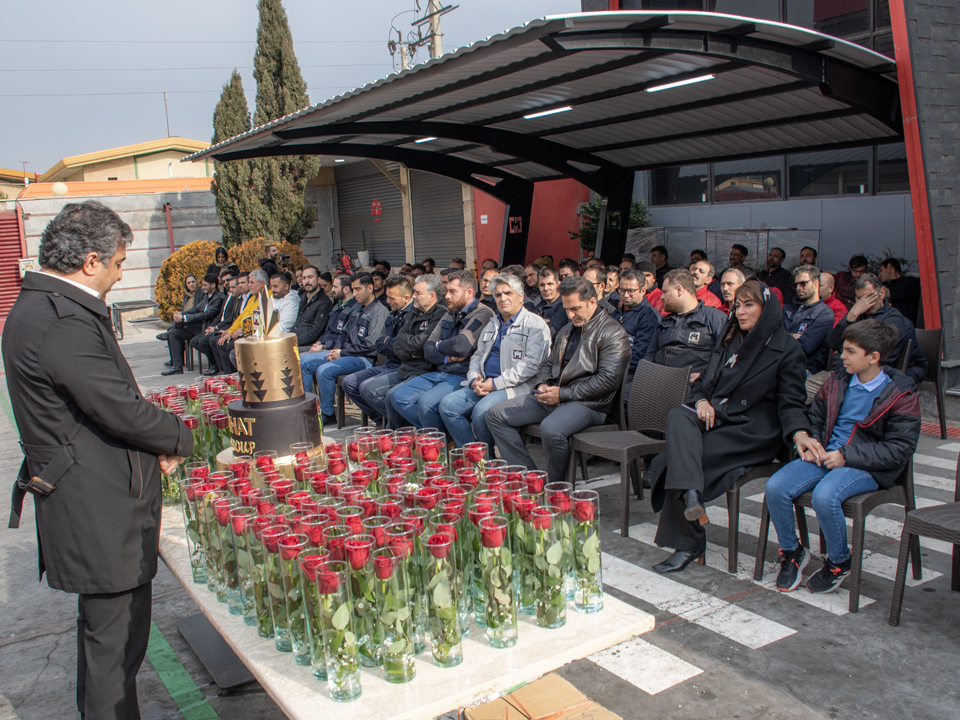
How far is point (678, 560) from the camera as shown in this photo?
435 centimetres

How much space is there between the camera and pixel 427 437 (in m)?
3.17

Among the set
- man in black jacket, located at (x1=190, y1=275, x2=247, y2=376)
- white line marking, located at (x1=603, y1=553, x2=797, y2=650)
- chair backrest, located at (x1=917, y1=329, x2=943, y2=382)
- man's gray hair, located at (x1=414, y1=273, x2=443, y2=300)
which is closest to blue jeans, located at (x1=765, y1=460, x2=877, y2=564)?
Result: white line marking, located at (x1=603, y1=553, x2=797, y2=650)

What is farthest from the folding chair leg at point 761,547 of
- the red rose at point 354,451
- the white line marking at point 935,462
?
the white line marking at point 935,462

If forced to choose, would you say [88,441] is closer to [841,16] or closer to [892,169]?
[892,169]

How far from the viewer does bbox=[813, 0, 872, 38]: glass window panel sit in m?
10.4

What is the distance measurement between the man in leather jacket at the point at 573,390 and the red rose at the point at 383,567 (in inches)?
126

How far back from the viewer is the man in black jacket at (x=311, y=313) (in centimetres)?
986

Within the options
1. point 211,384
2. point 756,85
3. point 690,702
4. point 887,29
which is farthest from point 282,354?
point 887,29

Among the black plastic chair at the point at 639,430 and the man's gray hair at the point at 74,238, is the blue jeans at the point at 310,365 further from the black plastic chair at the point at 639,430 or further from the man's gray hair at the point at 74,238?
the man's gray hair at the point at 74,238

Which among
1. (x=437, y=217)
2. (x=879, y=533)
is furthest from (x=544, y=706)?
(x=437, y=217)

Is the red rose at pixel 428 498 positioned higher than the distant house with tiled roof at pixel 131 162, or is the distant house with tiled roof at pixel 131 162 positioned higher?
the distant house with tiled roof at pixel 131 162

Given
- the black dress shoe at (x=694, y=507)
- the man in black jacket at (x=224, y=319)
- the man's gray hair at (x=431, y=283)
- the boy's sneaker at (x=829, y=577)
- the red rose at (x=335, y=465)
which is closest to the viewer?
the red rose at (x=335, y=465)

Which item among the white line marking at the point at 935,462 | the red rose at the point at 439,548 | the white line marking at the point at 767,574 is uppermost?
the red rose at the point at 439,548

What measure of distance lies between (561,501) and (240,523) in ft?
3.34
